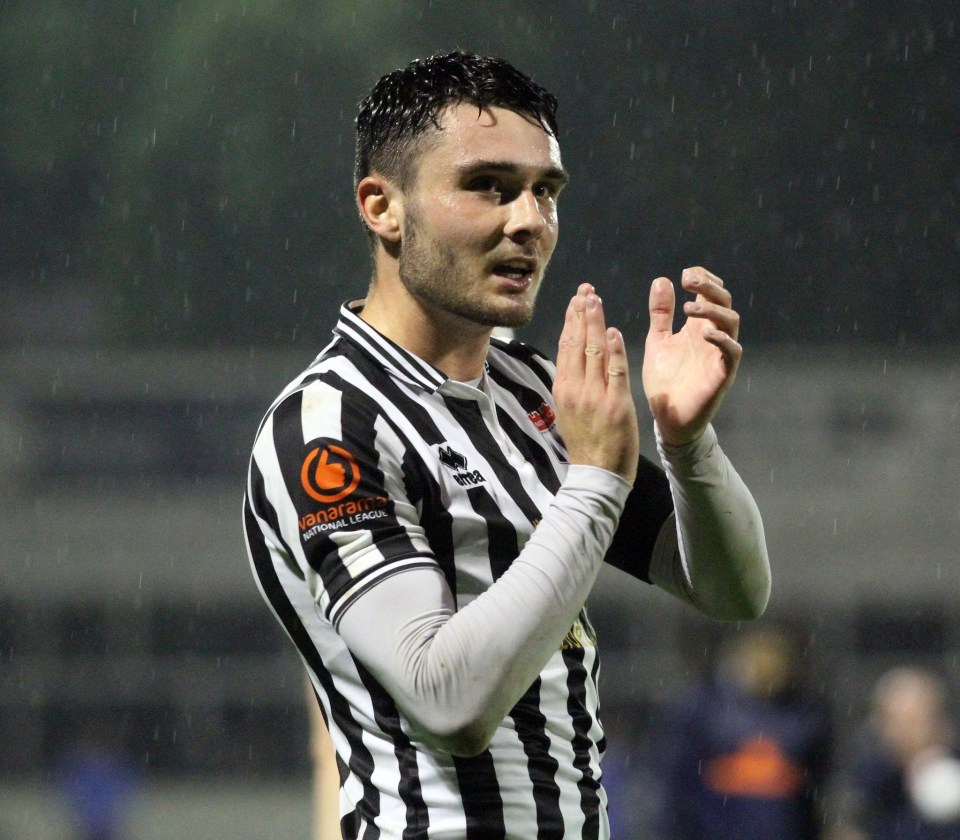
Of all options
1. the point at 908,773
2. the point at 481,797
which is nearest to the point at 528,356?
the point at 481,797

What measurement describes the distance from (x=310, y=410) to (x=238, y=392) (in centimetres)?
1270

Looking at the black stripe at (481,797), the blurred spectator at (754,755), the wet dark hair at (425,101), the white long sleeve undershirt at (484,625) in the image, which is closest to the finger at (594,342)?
the white long sleeve undershirt at (484,625)

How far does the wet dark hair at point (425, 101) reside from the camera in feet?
6.84

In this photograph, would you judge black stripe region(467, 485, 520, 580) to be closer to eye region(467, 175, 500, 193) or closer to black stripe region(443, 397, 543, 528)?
black stripe region(443, 397, 543, 528)

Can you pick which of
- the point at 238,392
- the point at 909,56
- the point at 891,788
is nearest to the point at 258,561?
the point at 891,788

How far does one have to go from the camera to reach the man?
1789 millimetres

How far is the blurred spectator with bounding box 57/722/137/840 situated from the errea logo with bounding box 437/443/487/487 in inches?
325

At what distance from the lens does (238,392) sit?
1448cm

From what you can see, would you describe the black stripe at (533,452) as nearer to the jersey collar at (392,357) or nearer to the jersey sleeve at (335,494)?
the jersey collar at (392,357)

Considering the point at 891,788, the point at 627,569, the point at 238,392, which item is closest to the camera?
the point at 627,569

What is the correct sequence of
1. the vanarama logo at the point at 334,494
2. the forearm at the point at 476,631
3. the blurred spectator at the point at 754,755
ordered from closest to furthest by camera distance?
the forearm at the point at 476,631
the vanarama logo at the point at 334,494
the blurred spectator at the point at 754,755

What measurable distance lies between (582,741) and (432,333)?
528 mm

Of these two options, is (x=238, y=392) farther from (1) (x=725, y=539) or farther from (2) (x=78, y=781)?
(1) (x=725, y=539)

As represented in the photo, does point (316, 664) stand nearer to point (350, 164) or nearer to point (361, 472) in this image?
point (361, 472)
